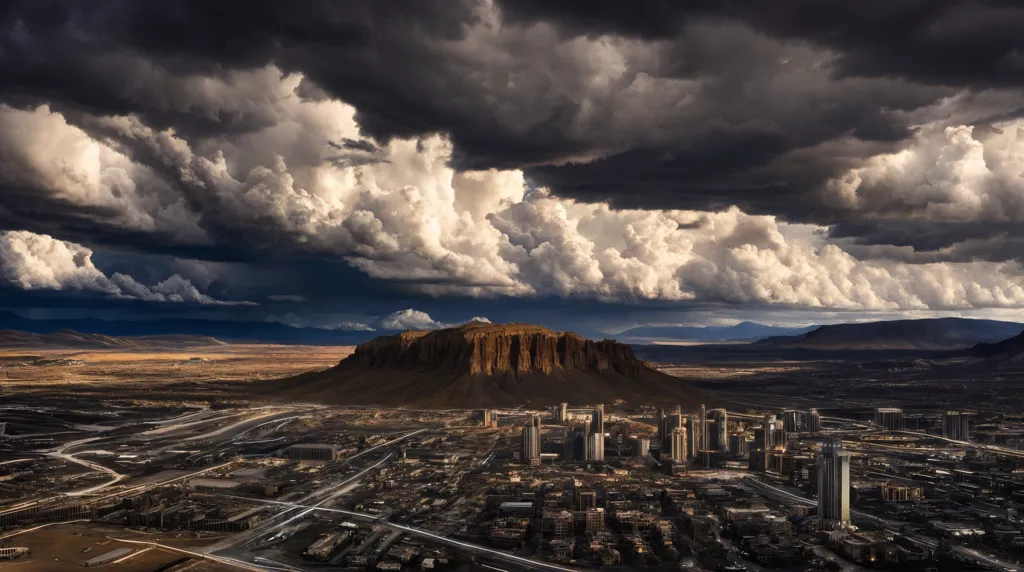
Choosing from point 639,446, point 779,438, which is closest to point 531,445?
point 639,446

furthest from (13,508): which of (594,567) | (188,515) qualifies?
Result: (594,567)

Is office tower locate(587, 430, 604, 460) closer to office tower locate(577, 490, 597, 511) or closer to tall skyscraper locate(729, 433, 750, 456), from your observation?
tall skyscraper locate(729, 433, 750, 456)

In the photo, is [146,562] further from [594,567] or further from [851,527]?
[851,527]

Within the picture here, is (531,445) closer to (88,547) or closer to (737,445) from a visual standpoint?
(737,445)

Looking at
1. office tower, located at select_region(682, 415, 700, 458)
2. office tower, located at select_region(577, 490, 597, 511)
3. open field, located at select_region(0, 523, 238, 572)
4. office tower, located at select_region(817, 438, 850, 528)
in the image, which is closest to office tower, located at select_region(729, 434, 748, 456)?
office tower, located at select_region(682, 415, 700, 458)

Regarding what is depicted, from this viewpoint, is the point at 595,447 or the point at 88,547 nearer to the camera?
the point at 88,547
